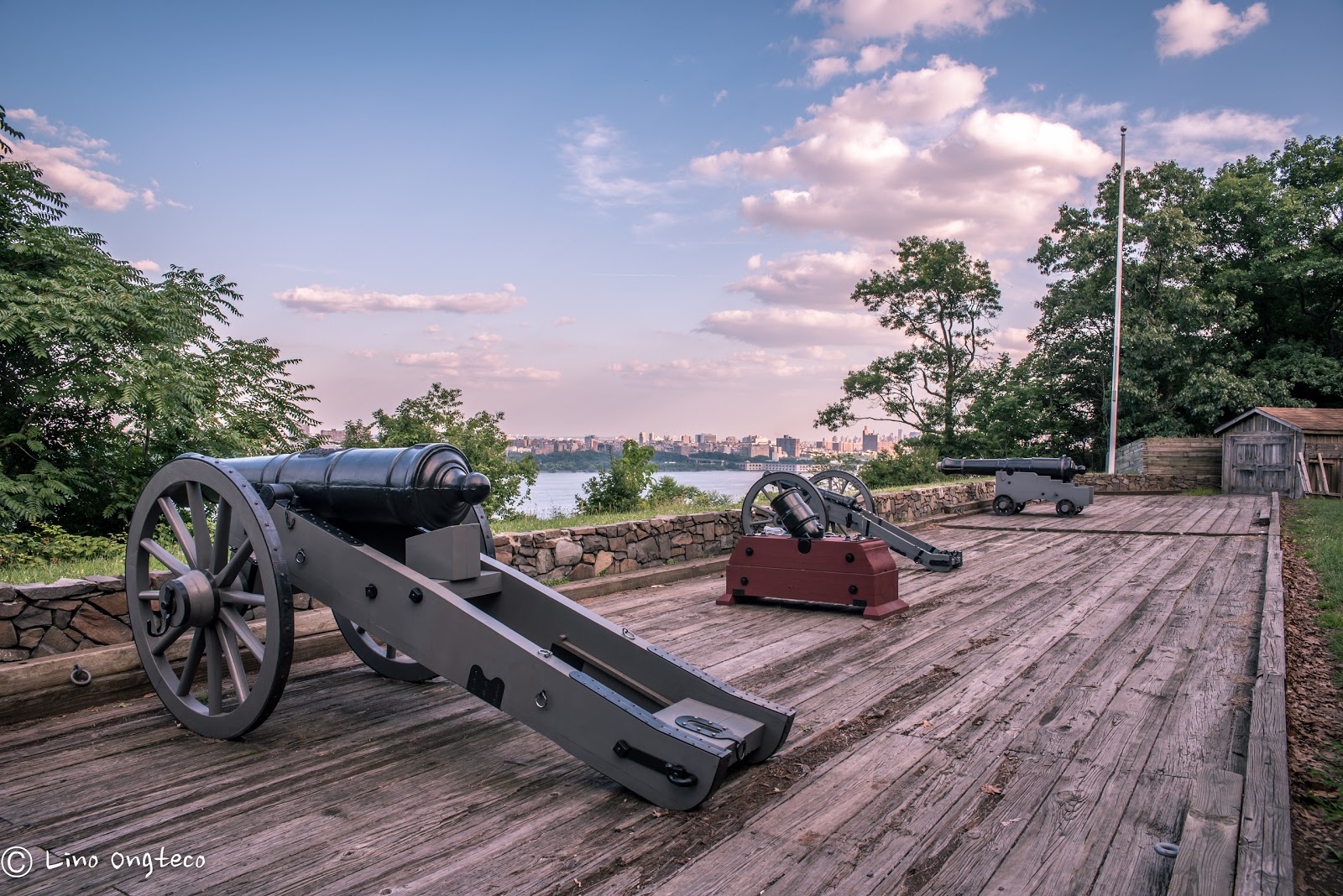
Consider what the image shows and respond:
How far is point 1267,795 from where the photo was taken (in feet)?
8.81

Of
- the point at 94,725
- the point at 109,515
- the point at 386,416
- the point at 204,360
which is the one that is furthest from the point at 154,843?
the point at 386,416

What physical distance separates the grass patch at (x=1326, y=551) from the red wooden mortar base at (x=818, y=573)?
264 centimetres

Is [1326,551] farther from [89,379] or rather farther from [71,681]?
[89,379]

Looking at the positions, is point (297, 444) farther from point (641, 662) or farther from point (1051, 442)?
point (1051, 442)

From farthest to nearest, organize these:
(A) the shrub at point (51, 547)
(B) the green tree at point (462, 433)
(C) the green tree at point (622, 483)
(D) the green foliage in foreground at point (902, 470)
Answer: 1. (D) the green foliage in foreground at point (902, 470)
2. (B) the green tree at point (462, 433)
3. (C) the green tree at point (622, 483)
4. (A) the shrub at point (51, 547)

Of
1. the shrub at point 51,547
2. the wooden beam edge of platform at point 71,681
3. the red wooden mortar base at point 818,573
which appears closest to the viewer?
the wooden beam edge of platform at point 71,681

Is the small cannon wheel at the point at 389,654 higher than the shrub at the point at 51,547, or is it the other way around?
the shrub at the point at 51,547

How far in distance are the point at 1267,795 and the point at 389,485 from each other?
3.27 metres

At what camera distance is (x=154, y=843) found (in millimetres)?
2488

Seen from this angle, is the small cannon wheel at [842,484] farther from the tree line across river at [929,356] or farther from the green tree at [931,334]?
the green tree at [931,334]

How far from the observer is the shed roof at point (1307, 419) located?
22.0 metres

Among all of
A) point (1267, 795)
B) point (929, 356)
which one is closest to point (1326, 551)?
point (1267, 795)

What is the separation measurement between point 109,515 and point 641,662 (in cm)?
571

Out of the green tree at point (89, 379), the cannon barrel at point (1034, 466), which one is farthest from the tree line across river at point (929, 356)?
the cannon barrel at point (1034, 466)
